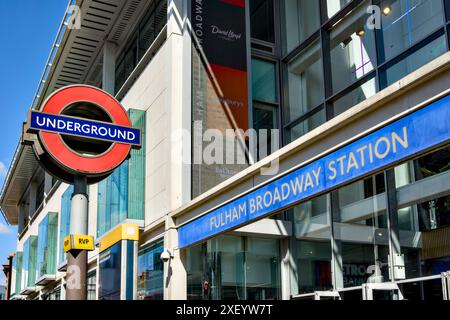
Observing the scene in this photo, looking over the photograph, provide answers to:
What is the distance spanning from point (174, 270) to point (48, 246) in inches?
603

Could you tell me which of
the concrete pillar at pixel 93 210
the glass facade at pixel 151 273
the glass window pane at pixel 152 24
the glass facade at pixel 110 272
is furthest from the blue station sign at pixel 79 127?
the concrete pillar at pixel 93 210

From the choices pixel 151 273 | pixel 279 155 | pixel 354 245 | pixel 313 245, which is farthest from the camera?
pixel 151 273

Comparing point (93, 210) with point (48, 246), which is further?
point (48, 246)

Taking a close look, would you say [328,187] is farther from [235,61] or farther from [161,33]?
[161,33]

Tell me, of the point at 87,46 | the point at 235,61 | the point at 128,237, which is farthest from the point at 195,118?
the point at 87,46

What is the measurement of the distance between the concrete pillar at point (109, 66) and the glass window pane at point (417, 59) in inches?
457

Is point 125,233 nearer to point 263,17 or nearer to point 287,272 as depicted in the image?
point 287,272

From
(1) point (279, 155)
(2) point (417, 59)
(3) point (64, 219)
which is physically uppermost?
(2) point (417, 59)

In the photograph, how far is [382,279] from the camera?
10734 millimetres

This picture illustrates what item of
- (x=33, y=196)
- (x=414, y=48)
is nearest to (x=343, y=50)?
(x=414, y=48)

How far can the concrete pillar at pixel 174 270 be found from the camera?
529 inches

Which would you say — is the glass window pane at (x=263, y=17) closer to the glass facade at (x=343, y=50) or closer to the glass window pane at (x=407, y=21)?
the glass facade at (x=343, y=50)

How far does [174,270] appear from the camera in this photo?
1356 centimetres

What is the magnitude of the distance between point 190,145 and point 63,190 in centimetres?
1328
